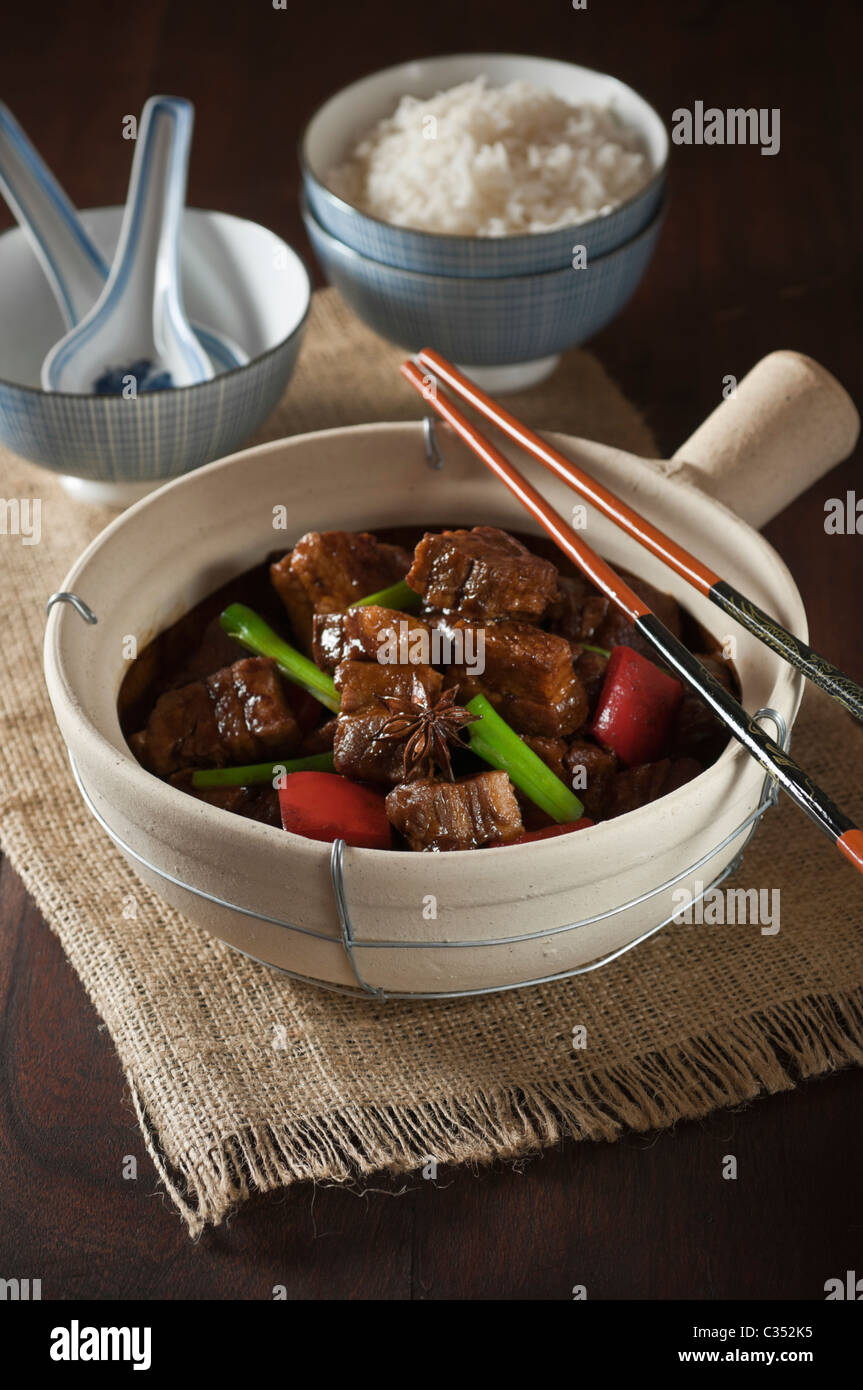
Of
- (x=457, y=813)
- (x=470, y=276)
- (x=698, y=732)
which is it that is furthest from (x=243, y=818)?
(x=470, y=276)

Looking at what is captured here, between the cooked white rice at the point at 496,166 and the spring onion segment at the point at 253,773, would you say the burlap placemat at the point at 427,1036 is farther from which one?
the cooked white rice at the point at 496,166

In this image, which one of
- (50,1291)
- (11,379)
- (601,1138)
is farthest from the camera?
(11,379)

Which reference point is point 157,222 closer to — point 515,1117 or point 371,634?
point 371,634

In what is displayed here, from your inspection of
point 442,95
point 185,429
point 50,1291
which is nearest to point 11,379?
point 185,429

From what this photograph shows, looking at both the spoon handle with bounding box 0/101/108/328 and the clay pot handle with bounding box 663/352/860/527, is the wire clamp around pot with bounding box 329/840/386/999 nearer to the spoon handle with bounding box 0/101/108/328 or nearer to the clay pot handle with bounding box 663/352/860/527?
the clay pot handle with bounding box 663/352/860/527

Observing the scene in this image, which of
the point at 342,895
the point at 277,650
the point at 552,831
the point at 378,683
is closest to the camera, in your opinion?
the point at 342,895

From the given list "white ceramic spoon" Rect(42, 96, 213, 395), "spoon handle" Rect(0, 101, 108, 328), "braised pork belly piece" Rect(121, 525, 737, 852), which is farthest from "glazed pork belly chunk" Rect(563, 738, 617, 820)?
"spoon handle" Rect(0, 101, 108, 328)

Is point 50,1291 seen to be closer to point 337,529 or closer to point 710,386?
point 337,529
